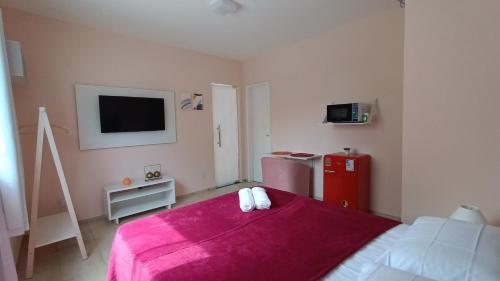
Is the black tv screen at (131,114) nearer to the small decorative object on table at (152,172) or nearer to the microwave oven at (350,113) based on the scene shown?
the small decorative object on table at (152,172)

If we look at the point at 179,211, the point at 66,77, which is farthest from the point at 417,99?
the point at 66,77

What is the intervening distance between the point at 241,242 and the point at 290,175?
7.82 ft

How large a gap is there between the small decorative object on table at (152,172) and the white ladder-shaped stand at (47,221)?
3.53ft

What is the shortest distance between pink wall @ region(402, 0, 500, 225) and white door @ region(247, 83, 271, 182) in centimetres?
276

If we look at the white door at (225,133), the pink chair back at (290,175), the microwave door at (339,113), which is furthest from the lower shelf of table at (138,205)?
the microwave door at (339,113)

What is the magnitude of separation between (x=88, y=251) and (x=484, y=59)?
3.76 m

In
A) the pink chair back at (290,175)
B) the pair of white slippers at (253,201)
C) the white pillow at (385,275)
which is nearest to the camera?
the white pillow at (385,275)

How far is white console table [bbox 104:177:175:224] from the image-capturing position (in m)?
3.01

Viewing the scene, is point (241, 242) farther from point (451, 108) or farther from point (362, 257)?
point (451, 108)

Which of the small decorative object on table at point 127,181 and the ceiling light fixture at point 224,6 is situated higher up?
the ceiling light fixture at point 224,6

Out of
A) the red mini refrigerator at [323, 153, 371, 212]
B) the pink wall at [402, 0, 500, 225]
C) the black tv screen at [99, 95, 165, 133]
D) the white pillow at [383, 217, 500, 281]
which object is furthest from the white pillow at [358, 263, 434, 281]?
the black tv screen at [99, 95, 165, 133]

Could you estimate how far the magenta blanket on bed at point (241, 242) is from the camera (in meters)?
1.09

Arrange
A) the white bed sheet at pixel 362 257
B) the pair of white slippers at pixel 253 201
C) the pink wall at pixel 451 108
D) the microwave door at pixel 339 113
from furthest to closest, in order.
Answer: the microwave door at pixel 339 113
the pair of white slippers at pixel 253 201
the pink wall at pixel 451 108
the white bed sheet at pixel 362 257

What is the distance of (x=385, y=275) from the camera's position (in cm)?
89
